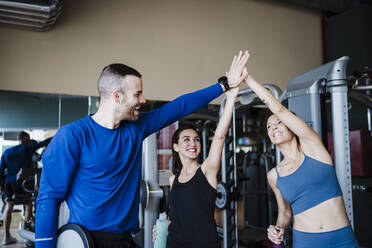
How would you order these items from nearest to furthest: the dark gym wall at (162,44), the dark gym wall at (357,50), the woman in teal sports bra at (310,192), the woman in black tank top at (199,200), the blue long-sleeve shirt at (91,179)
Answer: the blue long-sleeve shirt at (91,179), the woman in teal sports bra at (310,192), the woman in black tank top at (199,200), the dark gym wall at (162,44), the dark gym wall at (357,50)

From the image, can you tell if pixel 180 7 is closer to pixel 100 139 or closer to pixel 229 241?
pixel 229 241

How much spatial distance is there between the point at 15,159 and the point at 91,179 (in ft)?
8.20

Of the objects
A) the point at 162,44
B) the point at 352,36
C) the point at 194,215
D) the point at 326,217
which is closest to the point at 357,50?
the point at 352,36

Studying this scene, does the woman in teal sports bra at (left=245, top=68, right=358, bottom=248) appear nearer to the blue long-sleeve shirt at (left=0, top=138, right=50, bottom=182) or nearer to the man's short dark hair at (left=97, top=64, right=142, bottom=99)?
the man's short dark hair at (left=97, top=64, right=142, bottom=99)

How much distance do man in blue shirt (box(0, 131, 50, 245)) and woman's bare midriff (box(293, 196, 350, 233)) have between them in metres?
2.61

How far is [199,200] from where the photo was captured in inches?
68.8

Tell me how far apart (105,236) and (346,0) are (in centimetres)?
457

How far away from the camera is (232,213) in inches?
118

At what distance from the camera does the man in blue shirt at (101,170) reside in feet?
3.34

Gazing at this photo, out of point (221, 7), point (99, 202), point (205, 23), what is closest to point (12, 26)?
point (205, 23)

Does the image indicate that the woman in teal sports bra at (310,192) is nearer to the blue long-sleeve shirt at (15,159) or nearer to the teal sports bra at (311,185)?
the teal sports bra at (311,185)

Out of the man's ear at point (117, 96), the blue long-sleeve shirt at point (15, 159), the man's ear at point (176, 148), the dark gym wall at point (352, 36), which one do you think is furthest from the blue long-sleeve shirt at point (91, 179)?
the dark gym wall at point (352, 36)

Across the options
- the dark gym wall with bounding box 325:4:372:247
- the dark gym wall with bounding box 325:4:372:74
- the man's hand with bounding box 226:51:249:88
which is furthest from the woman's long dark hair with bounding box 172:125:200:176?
the dark gym wall with bounding box 325:4:372:74

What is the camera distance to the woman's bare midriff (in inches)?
55.5
